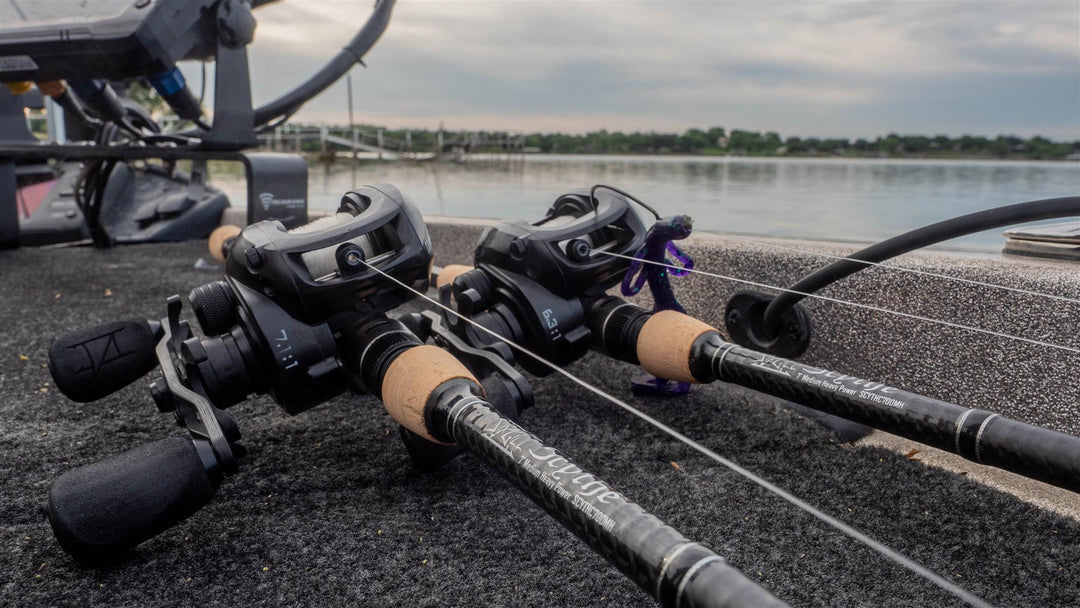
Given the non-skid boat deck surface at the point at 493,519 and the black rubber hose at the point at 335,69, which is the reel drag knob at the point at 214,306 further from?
the black rubber hose at the point at 335,69

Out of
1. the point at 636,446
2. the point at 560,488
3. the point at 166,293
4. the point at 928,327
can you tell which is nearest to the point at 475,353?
the point at 636,446

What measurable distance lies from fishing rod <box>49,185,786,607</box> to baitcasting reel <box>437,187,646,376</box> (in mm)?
111

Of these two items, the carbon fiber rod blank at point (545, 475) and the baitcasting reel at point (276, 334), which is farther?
the baitcasting reel at point (276, 334)

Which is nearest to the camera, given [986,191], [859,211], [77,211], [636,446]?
[636,446]

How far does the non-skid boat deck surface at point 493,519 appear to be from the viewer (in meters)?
0.93

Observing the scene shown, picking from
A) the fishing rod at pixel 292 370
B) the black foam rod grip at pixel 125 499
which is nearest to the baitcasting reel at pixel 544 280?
the fishing rod at pixel 292 370

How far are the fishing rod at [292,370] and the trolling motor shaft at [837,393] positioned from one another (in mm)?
285

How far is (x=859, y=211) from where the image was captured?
2.77 m

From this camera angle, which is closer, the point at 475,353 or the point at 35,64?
the point at 475,353

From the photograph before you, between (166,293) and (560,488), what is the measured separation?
233 cm

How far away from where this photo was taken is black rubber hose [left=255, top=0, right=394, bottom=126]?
2.92 m

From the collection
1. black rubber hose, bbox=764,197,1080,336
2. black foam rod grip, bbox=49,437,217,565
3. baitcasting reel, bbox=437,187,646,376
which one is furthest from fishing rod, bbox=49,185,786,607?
black rubber hose, bbox=764,197,1080,336

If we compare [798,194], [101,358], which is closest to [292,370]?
[101,358]

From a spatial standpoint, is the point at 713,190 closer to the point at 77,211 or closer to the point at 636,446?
the point at 636,446
